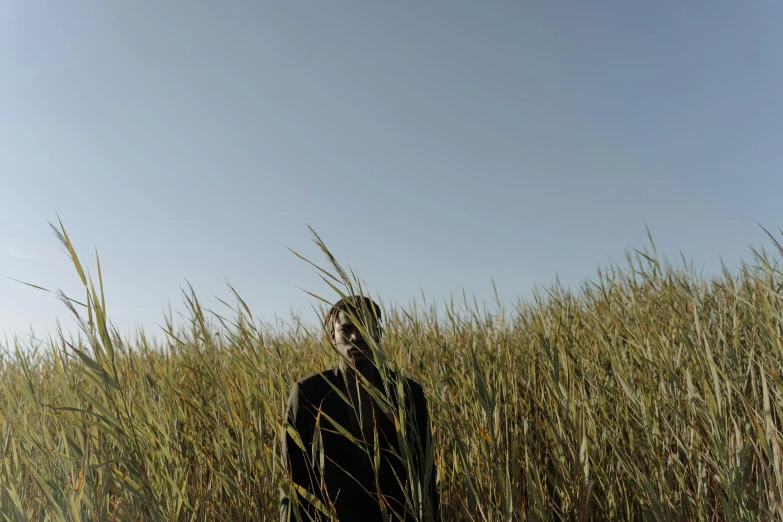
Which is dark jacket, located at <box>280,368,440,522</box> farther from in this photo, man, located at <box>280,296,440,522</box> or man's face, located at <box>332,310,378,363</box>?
man's face, located at <box>332,310,378,363</box>

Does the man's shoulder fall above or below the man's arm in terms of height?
above

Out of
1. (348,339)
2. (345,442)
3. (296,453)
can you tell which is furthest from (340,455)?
(348,339)

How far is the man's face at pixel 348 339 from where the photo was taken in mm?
1644

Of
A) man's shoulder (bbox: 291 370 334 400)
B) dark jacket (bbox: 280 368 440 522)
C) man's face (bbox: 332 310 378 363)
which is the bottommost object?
dark jacket (bbox: 280 368 440 522)

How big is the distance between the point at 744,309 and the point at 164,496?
9.50 feet

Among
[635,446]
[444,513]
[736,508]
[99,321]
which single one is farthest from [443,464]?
[99,321]

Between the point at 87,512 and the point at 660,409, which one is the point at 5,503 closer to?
the point at 87,512

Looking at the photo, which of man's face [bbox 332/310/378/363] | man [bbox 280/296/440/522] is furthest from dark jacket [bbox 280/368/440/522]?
man's face [bbox 332/310/378/363]

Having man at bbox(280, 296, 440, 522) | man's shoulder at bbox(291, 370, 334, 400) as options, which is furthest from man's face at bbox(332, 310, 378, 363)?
man's shoulder at bbox(291, 370, 334, 400)

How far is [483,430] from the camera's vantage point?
1737 mm

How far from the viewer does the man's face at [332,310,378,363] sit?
164cm

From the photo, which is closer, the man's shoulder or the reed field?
the reed field

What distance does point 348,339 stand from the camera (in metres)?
1.68

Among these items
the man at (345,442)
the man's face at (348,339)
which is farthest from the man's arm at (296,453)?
the man's face at (348,339)
